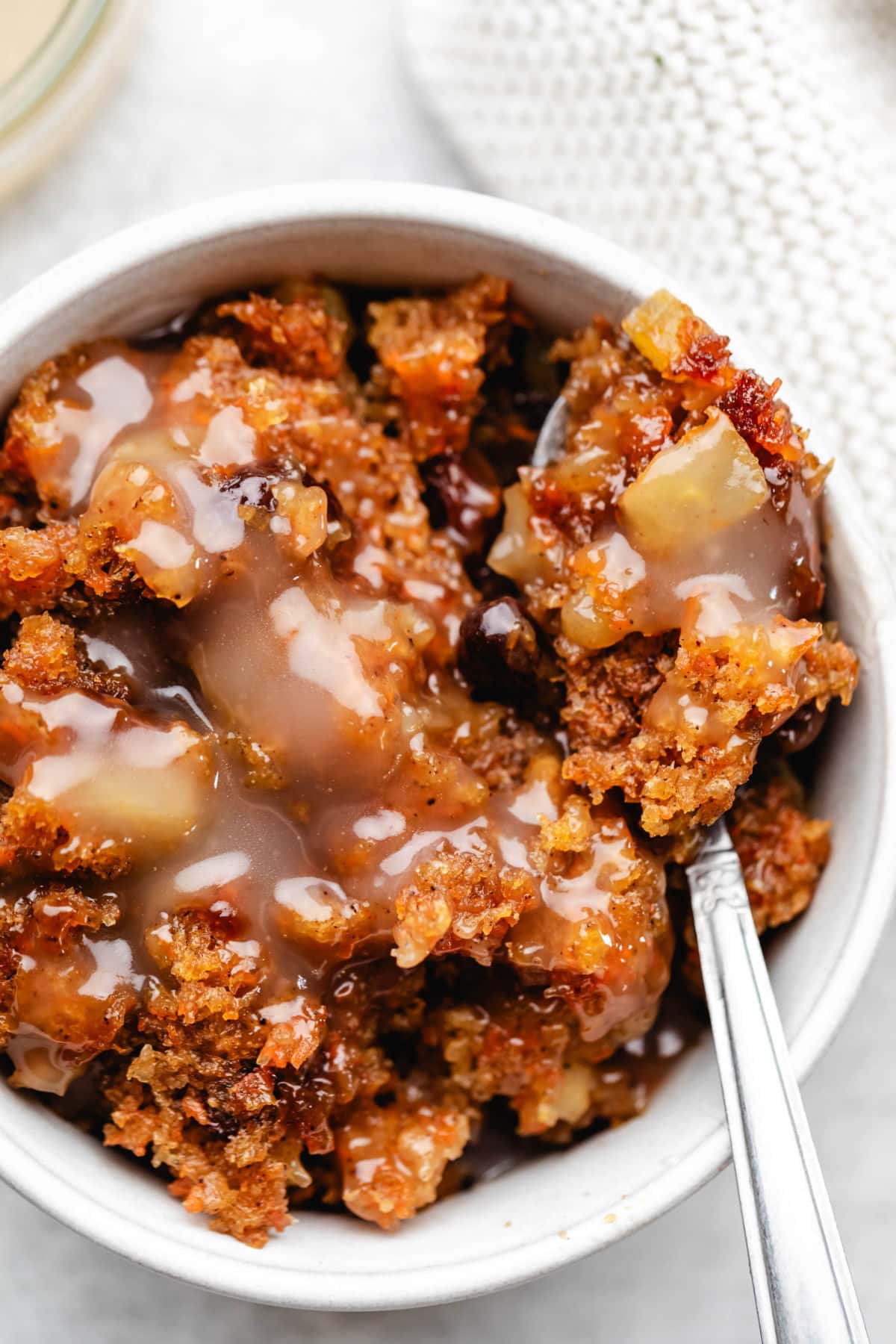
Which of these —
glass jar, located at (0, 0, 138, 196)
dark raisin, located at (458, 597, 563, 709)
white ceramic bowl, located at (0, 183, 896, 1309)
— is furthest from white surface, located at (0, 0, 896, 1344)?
dark raisin, located at (458, 597, 563, 709)

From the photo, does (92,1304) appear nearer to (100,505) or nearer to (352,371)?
(100,505)

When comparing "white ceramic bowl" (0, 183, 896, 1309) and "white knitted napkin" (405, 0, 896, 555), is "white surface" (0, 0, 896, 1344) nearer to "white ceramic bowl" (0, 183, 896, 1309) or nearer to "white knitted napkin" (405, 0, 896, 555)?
"white knitted napkin" (405, 0, 896, 555)

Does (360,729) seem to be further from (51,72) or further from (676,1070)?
(51,72)

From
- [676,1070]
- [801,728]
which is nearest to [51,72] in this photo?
[801,728]

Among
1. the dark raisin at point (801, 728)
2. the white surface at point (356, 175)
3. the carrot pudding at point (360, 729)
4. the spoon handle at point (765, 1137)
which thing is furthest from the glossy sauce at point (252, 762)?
the white surface at point (356, 175)

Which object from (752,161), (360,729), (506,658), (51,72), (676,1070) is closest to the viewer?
(360,729)

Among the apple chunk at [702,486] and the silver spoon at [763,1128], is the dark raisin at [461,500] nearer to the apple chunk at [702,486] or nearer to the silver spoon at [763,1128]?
the silver spoon at [763,1128]
